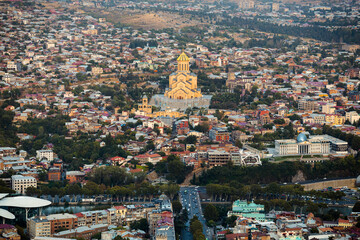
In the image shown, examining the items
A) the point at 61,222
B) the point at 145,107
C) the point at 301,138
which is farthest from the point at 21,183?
the point at 145,107

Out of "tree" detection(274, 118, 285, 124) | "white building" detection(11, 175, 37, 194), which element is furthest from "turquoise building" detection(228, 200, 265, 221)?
"tree" detection(274, 118, 285, 124)

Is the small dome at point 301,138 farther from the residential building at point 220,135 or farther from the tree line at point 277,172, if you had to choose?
the residential building at point 220,135

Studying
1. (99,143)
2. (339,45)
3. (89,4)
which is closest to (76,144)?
(99,143)

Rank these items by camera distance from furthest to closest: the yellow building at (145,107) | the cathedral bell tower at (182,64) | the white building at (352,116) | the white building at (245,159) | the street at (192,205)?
1. the cathedral bell tower at (182,64)
2. the yellow building at (145,107)
3. the white building at (352,116)
4. the white building at (245,159)
5. the street at (192,205)

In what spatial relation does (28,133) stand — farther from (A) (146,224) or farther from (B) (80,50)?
(B) (80,50)

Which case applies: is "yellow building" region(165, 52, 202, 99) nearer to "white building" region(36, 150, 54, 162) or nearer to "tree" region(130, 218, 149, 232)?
"white building" region(36, 150, 54, 162)

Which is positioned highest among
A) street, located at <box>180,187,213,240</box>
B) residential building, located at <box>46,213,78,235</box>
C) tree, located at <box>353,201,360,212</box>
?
tree, located at <box>353,201,360,212</box>

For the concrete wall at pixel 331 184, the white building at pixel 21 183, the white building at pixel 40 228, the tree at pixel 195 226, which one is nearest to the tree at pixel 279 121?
the concrete wall at pixel 331 184
